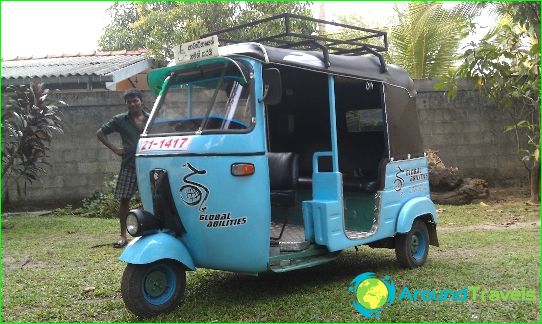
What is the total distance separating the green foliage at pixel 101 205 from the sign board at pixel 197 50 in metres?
4.89

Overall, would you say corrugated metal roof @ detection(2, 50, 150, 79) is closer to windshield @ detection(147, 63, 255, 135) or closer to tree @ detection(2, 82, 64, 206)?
tree @ detection(2, 82, 64, 206)

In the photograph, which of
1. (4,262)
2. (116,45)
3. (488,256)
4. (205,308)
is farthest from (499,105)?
(116,45)

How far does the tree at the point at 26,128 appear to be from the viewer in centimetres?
856

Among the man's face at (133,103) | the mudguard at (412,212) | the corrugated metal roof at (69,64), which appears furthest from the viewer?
the corrugated metal roof at (69,64)

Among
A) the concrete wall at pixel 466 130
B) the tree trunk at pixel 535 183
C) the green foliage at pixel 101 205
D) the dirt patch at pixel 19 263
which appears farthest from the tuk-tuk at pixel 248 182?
the concrete wall at pixel 466 130

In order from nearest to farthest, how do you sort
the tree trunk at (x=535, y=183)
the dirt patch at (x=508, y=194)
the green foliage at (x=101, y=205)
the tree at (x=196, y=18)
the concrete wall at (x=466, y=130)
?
the green foliage at (x=101, y=205) < the tree trunk at (x=535, y=183) < the dirt patch at (x=508, y=194) < the concrete wall at (x=466, y=130) < the tree at (x=196, y=18)

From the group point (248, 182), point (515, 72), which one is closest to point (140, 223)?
point (248, 182)

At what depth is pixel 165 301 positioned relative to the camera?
160 inches

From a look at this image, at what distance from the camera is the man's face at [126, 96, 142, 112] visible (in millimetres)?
6379

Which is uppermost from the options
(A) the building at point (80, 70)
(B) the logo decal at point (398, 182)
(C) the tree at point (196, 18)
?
(C) the tree at point (196, 18)

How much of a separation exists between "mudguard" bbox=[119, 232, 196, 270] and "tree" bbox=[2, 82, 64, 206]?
17.3 ft

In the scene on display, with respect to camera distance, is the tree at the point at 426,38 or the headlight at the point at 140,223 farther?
the tree at the point at 426,38

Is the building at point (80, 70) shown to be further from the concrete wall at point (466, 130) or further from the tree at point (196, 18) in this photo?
the concrete wall at point (466, 130)

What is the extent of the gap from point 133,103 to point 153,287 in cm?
292
